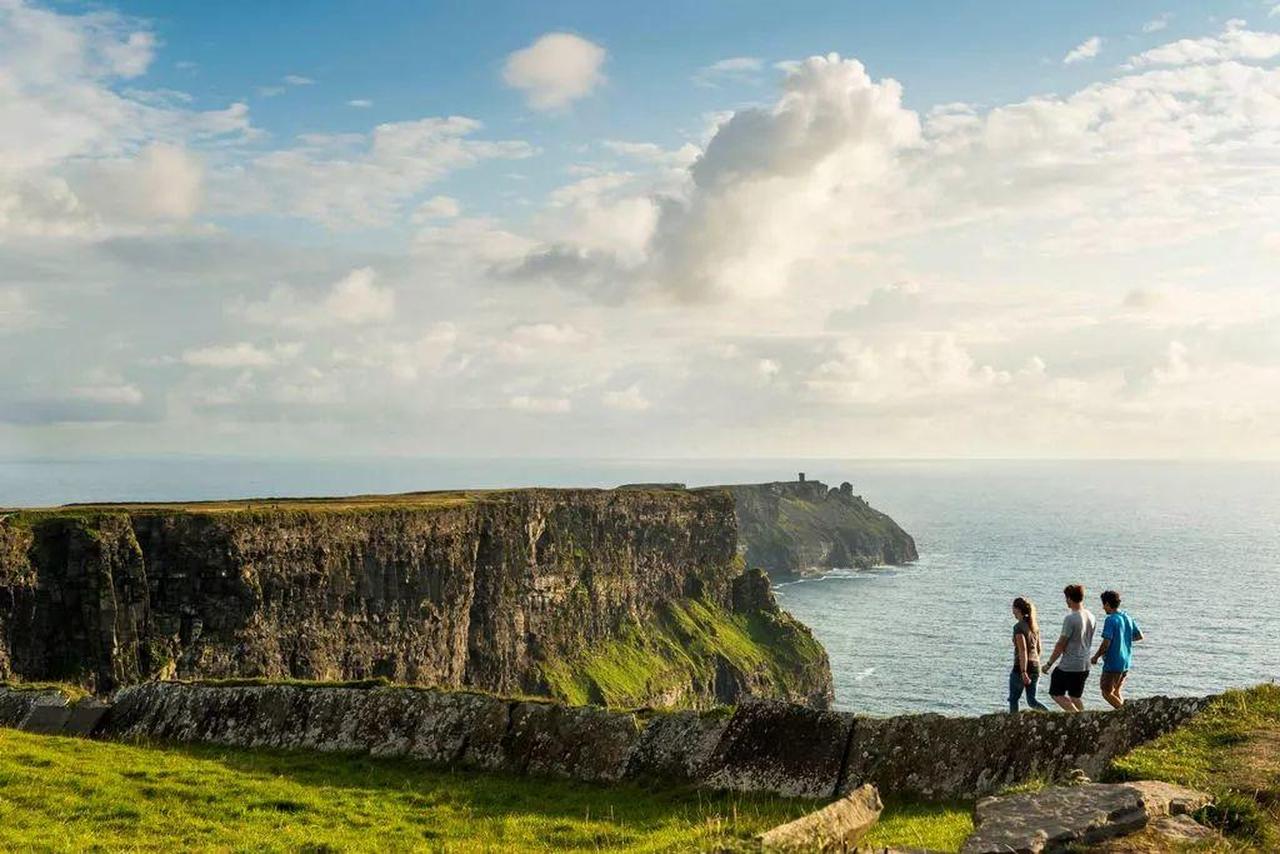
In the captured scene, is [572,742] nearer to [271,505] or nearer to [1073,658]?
[1073,658]

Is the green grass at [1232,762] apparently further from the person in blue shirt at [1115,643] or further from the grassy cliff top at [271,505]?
the grassy cliff top at [271,505]

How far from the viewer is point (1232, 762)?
1038 cm

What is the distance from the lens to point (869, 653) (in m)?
170

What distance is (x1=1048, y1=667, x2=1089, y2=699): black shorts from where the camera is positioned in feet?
59.2

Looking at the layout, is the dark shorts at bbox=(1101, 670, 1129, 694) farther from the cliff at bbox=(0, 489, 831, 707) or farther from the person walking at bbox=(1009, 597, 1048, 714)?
the cliff at bbox=(0, 489, 831, 707)

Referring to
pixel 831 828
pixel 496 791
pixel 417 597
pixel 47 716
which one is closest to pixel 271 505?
pixel 417 597

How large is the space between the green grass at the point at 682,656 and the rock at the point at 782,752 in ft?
389

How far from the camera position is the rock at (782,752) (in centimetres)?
1276

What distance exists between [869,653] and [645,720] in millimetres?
164471

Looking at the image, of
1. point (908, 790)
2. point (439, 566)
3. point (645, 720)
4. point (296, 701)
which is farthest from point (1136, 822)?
point (439, 566)

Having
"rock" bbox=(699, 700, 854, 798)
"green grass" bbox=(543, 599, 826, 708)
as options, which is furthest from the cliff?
"rock" bbox=(699, 700, 854, 798)

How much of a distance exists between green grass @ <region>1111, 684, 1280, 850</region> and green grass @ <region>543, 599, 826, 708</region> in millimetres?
120916

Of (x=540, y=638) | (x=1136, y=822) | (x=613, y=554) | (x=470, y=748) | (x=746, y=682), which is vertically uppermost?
(x=1136, y=822)

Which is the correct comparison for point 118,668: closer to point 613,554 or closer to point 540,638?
point 540,638
